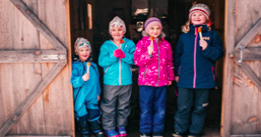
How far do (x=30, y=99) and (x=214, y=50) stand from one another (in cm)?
254

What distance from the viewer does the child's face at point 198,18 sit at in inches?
139

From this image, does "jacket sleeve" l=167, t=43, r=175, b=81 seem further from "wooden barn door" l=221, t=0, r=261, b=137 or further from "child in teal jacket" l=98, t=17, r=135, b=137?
"wooden barn door" l=221, t=0, r=261, b=137

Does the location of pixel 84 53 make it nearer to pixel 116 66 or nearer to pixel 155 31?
pixel 116 66

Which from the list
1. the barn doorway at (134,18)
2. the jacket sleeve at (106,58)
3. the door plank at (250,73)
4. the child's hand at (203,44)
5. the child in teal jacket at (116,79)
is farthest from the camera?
the barn doorway at (134,18)

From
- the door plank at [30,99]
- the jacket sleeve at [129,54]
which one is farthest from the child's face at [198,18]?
the door plank at [30,99]

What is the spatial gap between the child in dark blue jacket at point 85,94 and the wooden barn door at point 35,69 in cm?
17

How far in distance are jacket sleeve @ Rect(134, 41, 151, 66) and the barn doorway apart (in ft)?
5.37

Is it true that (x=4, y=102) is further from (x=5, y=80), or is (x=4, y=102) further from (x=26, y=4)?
(x=26, y=4)

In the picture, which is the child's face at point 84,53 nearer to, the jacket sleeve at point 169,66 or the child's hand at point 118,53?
the child's hand at point 118,53

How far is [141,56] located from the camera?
3518mm

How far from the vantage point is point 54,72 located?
11.7 feet

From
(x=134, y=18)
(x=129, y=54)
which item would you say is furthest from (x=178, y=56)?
(x=134, y=18)

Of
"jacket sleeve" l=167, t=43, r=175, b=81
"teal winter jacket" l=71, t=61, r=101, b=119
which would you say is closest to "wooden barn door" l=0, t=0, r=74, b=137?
"teal winter jacket" l=71, t=61, r=101, b=119

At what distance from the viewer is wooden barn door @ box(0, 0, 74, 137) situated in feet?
11.5
